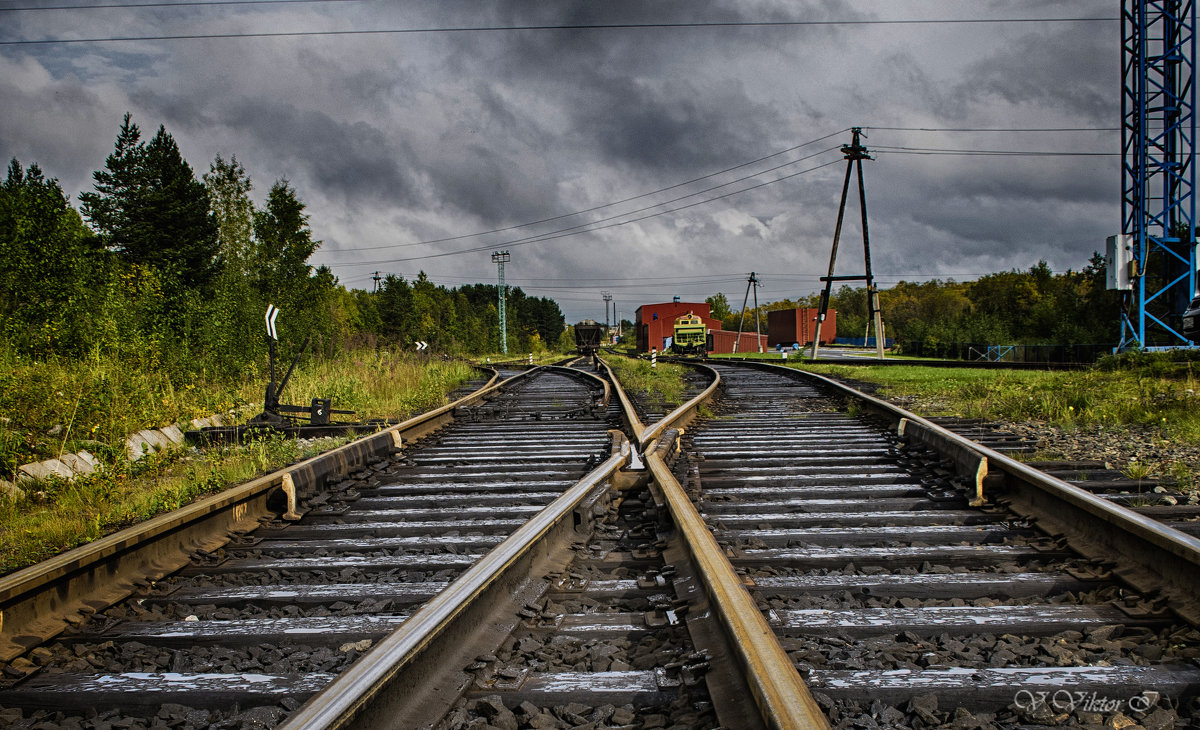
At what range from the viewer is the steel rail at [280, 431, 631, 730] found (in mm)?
1450

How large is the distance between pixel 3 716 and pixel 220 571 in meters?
1.22

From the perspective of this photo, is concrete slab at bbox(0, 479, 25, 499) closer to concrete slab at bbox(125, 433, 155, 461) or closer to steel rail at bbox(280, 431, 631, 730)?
concrete slab at bbox(125, 433, 155, 461)

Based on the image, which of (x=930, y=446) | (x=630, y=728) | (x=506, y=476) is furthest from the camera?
(x=930, y=446)

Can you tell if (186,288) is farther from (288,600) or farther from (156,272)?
(288,600)

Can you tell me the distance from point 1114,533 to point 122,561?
13.7ft

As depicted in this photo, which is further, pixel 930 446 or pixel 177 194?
pixel 177 194

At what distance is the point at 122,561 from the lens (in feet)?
9.46

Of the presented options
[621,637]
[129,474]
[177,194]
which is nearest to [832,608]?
[621,637]

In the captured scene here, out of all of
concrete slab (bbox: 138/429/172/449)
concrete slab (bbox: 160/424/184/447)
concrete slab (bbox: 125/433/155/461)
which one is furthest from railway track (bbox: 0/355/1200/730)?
concrete slab (bbox: 160/424/184/447)

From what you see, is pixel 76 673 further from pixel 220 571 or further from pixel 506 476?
pixel 506 476

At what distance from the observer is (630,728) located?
165cm

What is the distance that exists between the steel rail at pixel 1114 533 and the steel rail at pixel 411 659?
2215mm

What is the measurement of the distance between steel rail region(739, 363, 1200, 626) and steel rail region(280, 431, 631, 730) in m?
2.21

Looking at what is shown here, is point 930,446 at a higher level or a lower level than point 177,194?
lower
